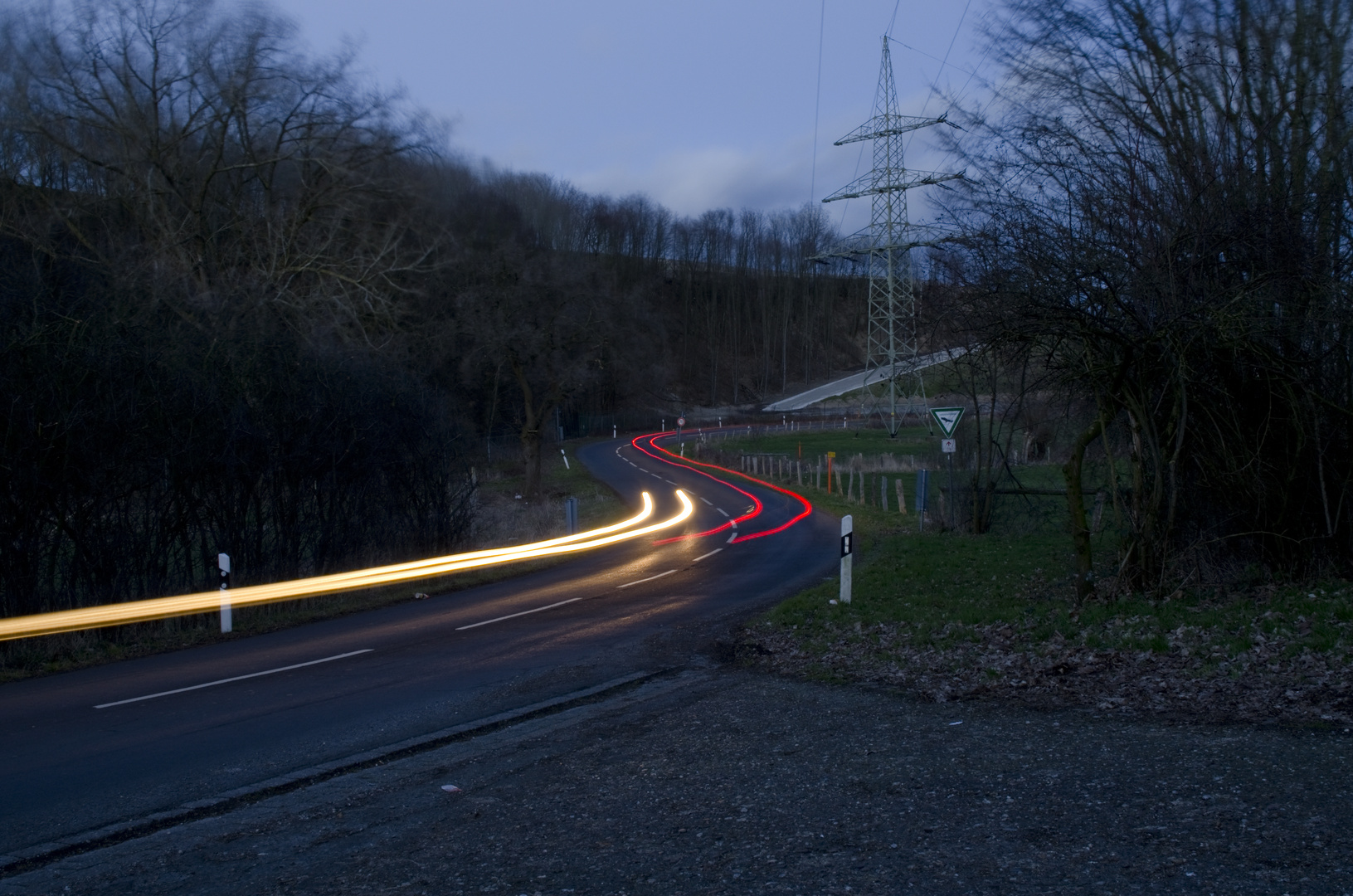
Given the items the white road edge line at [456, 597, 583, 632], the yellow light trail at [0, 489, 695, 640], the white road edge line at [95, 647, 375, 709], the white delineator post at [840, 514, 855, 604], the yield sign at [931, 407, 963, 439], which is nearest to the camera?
the white road edge line at [95, 647, 375, 709]

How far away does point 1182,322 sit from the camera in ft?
31.6

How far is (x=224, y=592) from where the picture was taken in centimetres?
1364

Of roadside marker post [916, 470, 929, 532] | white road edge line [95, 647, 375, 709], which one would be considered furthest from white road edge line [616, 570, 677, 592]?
roadside marker post [916, 470, 929, 532]

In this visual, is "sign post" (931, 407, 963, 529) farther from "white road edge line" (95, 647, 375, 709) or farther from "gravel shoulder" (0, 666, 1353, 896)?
"gravel shoulder" (0, 666, 1353, 896)

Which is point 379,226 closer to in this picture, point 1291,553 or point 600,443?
point 1291,553

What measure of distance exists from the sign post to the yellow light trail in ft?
28.2

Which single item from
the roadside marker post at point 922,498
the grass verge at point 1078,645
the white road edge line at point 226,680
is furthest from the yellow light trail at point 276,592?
the roadside marker post at point 922,498

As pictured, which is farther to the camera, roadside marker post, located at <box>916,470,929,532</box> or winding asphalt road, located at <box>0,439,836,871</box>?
roadside marker post, located at <box>916,470,929,532</box>

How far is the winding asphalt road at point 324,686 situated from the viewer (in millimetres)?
6906

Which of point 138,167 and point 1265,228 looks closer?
point 1265,228

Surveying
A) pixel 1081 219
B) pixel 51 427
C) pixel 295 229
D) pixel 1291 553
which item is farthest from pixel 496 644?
pixel 295 229

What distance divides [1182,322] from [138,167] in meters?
21.0

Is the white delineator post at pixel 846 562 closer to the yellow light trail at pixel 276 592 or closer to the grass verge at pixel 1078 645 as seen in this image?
the grass verge at pixel 1078 645

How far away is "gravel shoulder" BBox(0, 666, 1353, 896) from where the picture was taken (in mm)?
4695
